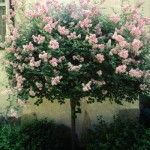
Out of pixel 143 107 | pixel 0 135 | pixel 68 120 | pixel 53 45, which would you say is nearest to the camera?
→ pixel 53 45

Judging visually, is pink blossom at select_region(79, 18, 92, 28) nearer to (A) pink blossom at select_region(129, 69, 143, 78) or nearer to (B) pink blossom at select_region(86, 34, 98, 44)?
(B) pink blossom at select_region(86, 34, 98, 44)

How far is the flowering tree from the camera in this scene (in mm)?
5910

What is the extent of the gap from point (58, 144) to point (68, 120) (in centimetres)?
68

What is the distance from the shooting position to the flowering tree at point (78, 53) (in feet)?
19.4

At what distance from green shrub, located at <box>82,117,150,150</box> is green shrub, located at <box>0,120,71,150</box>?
49 cm

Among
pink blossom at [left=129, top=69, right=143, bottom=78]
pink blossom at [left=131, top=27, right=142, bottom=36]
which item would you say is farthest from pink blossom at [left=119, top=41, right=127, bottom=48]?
pink blossom at [left=129, top=69, right=143, bottom=78]

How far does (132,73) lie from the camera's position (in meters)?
5.88

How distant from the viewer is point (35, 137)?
6.88 meters

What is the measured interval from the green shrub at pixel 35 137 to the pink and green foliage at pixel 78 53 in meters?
0.85

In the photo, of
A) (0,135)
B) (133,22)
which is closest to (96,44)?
(133,22)

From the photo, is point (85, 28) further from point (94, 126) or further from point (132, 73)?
point (94, 126)

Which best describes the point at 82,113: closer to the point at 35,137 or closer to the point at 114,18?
the point at 35,137

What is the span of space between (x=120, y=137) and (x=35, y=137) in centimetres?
145

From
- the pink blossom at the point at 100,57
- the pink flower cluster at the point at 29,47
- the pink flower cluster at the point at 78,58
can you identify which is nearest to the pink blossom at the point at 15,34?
the pink flower cluster at the point at 29,47
